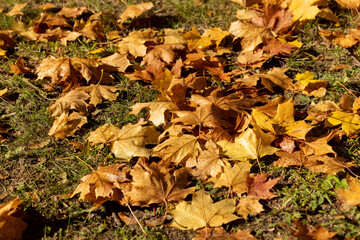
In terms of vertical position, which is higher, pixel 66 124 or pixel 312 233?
pixel 66 124

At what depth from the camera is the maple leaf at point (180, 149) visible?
1910 mm

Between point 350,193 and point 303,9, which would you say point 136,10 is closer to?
point 303,9

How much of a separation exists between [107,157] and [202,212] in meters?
0.74

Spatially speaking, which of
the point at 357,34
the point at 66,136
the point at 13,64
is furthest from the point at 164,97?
the point at 357,34

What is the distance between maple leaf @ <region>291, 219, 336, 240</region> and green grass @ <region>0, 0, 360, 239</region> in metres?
0.06

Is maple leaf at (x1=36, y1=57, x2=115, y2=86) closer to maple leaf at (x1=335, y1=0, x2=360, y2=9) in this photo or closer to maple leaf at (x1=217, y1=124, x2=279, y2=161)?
maple leaf at (x1=217, y1=124, x2=279, y2=161)

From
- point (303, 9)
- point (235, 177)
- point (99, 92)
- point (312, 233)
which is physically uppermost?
point (303, 9)

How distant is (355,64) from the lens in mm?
2566

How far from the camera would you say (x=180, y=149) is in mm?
1917

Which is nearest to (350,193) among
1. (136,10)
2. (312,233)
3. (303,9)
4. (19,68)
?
(312,233)

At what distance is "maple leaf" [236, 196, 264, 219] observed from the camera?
171cm

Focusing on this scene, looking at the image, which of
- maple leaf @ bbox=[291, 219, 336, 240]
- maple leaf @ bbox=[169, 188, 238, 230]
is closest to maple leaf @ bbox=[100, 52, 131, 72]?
maple leaf @ bbox=[169, 188, 238, 230]

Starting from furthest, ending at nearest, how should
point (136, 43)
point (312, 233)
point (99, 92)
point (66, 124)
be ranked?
1. point (136, 43)
2. point (99, 92)
3. point (66, 124)
4. point (312, 233)

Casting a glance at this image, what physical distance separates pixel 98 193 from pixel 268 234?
3.03 ft
